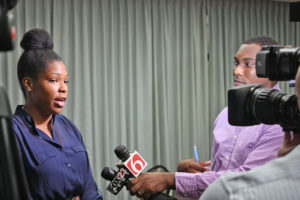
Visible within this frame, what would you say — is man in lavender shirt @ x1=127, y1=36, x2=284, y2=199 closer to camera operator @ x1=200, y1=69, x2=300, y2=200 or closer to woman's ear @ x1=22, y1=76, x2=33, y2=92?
woman's ear @ x1=22, y1=76, x2=33, y2=92

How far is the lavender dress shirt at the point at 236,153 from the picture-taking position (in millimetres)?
1461

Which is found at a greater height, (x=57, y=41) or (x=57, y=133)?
(x=57, y=41)

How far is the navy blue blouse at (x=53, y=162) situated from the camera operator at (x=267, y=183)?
0.91m

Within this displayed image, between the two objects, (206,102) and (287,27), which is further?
(287,27)

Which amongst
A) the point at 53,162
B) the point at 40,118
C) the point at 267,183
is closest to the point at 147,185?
the point at 53,162

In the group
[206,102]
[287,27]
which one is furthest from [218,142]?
[287,27]

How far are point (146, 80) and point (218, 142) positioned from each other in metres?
1.90

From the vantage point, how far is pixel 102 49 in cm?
335

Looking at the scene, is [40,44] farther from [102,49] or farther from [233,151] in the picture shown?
[102,49]

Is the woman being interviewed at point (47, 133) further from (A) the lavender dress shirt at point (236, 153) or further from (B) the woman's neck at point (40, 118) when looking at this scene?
(A) the lavender dress shirt at point (236, 153)

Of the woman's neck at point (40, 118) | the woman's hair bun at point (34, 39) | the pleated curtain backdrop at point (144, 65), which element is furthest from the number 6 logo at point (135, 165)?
the pleated curtain backdrop at point (144, 65)

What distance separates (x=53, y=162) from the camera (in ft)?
4.52

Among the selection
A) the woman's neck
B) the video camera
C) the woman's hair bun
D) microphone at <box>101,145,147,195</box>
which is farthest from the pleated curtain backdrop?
the video camera

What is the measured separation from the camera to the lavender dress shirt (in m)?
1.46
